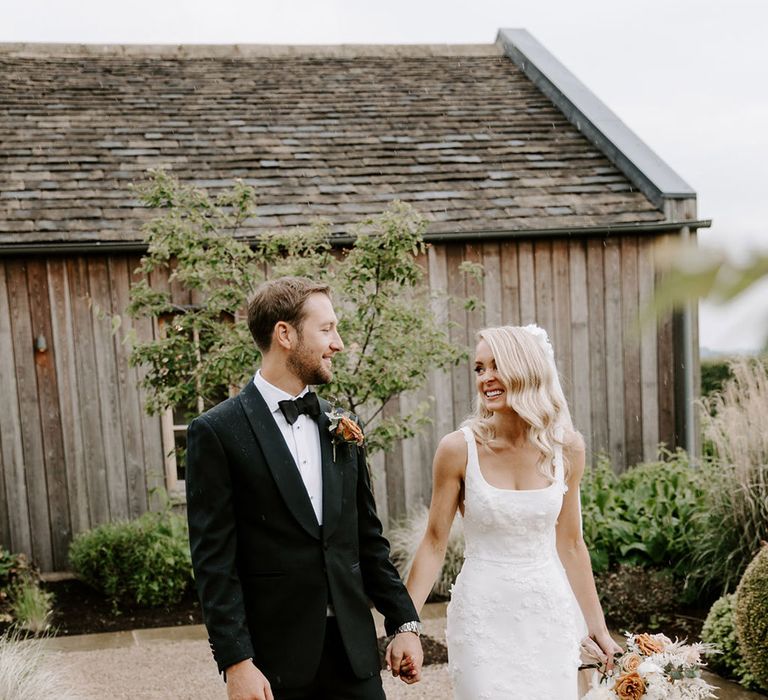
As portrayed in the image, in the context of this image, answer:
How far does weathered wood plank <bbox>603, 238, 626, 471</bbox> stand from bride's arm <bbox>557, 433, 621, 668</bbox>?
604 cm

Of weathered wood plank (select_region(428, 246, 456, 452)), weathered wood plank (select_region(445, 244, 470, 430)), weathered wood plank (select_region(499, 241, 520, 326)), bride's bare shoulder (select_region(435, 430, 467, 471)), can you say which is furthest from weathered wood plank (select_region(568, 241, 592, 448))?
bride's bare shoulder (select_region(435, 430, 467, 471))

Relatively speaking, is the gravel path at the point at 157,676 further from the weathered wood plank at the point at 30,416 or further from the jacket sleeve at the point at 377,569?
the jacket sleeve at the point at 377,569

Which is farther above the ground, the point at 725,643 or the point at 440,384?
the point at 440,384

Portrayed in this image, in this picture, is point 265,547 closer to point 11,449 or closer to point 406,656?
point 406,656

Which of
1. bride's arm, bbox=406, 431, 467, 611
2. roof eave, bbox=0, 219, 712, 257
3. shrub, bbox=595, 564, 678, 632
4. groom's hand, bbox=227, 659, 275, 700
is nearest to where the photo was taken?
groom's hand, bbox=227, 659, 275, 700

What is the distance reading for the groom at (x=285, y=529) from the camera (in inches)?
108

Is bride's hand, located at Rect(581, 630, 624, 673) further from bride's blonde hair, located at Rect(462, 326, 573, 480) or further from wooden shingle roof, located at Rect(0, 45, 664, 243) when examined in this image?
wooden shingle roof, located at Rect(0, 45, 664, 243)

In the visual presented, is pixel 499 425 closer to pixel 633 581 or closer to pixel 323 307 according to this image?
pixel 323 307

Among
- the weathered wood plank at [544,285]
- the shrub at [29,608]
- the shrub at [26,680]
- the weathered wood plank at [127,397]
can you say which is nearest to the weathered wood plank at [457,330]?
the weathered wood plank at [544,285]

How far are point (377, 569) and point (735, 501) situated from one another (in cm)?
415

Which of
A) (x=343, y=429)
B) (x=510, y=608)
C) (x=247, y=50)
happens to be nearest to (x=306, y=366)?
(x=343, y=429)

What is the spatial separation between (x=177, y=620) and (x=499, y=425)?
4.63 m

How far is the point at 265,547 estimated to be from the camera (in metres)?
2.83

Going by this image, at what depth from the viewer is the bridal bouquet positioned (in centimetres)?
316
